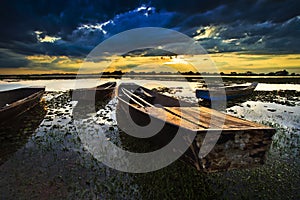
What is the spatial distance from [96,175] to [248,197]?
374 cm

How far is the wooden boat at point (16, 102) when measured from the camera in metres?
8.87

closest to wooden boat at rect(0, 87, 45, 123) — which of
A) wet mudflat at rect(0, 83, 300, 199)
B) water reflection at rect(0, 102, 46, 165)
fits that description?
water reflection at rect(0, 102, 46, 165)

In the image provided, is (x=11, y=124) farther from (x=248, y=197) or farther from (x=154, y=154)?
(x=248, y=197)

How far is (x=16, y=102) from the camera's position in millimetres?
10016

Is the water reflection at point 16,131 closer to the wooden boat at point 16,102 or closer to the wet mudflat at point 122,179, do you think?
the wet mudflat at point 122,179

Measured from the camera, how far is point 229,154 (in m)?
4.21

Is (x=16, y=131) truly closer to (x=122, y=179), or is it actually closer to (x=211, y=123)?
(x=122, y=179)

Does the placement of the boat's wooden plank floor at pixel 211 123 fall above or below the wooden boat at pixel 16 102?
above

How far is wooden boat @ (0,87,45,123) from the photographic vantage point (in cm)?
887

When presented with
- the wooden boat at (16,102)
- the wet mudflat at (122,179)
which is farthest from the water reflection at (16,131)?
the wooden boat at (16,102)

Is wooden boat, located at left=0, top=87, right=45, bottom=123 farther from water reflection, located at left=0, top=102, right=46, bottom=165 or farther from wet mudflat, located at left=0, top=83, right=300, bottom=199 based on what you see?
wet mudflat, located at left=0, top=83, right=300, bottom=199

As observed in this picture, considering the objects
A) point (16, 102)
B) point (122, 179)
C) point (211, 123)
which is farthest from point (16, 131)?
point (211, 123)

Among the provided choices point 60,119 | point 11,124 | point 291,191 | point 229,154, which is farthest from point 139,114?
point 11,124

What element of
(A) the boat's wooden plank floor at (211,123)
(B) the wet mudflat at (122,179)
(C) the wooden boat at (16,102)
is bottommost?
(B) the wet mudflat at (122,179)
